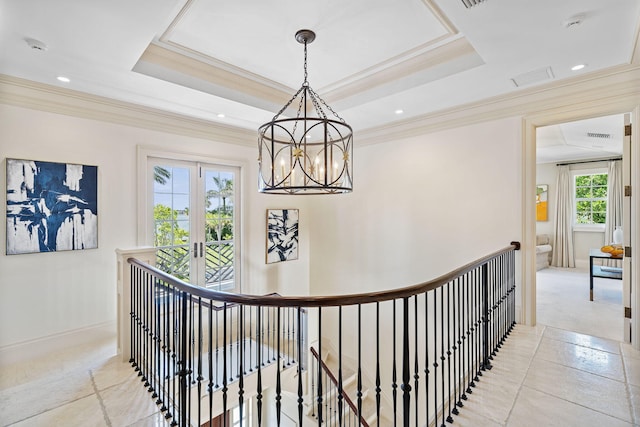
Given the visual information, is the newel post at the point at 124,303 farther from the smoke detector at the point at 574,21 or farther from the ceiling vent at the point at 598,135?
the ceiling vent at the point at 598,135

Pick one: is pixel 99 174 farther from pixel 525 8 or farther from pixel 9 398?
pixel 525 8

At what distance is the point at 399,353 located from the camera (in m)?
4.34

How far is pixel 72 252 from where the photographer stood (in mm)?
3104

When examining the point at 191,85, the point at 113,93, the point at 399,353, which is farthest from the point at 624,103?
the point at 113,93

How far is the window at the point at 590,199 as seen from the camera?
7.04m

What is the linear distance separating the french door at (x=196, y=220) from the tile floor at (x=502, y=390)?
1.36 meters

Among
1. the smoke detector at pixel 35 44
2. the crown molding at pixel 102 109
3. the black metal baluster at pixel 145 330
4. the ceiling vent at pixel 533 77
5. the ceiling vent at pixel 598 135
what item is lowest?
the black metal baluster at pixel 145 330

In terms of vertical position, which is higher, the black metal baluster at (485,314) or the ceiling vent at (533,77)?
the ceiling vent at (533,77)

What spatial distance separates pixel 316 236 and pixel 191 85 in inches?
127

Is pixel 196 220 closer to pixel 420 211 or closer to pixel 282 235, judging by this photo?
pixel 282 235

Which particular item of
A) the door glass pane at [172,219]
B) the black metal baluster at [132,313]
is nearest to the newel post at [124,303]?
the black metal baluster at [132,313]

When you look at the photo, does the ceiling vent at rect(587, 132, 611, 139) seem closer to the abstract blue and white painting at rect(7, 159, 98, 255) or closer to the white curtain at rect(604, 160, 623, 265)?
the white curtain at rect(604, 160, 623, 265)

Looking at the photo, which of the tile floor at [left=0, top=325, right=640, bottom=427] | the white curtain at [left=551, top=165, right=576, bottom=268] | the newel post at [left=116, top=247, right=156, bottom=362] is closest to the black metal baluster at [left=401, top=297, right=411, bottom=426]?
the tile floor at [left=0, top=325, right=640, bottom=427]

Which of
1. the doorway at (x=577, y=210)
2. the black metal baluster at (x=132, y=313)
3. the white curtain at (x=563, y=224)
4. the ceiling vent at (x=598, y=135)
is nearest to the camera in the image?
the black metal baluster at (x=132, y=313)
